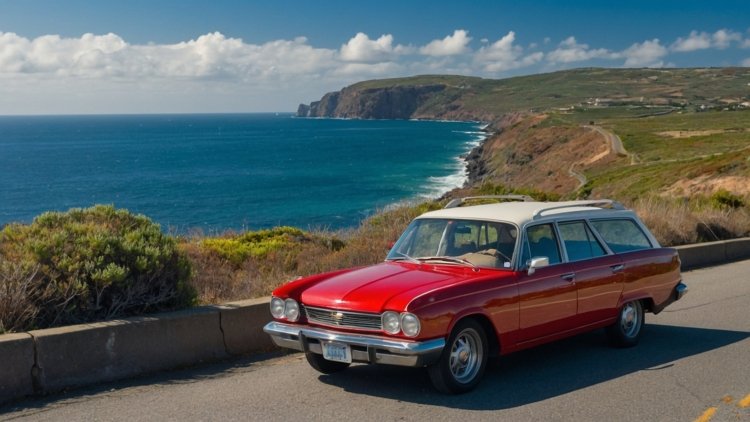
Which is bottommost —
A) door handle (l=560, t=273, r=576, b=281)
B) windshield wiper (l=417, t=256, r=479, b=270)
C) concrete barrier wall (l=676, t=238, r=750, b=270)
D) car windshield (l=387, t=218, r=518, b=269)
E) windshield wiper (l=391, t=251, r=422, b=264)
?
concrete barrier wall (l=676, t=238, r=750, b=270)

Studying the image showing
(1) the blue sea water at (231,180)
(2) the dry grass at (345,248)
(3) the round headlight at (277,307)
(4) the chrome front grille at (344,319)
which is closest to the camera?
(4) the chrome front grille at (344,319)

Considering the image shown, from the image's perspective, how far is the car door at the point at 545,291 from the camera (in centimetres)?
730

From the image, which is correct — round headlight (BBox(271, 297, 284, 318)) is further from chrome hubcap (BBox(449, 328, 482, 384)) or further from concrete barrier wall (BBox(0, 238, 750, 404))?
chrome hubcap (BBox(449, 328, 482, 384))

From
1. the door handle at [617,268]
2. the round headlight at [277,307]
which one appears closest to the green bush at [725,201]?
the door handle at [617,268]

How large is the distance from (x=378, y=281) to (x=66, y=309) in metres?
2.77

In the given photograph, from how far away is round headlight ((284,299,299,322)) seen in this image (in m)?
7.00

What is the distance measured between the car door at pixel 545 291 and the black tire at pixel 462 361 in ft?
1.77

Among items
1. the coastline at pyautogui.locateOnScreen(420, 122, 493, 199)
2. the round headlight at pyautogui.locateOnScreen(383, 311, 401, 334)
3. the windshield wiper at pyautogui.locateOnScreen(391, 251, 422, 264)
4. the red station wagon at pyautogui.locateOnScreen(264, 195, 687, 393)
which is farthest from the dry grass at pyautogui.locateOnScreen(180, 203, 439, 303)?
the coastline at pyautogui.locateOnScreen(420, 122, 493, 199)

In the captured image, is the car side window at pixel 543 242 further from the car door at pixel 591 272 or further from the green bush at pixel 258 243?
the green bush at pixel 258 243

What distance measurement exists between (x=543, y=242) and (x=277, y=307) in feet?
8.38

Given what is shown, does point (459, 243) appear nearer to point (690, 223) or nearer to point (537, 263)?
point (537, 263)

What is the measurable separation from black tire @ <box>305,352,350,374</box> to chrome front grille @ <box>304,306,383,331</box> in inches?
20.3

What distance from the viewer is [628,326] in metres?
8.62

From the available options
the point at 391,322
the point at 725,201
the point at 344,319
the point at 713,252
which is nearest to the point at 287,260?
the point at 344,319
